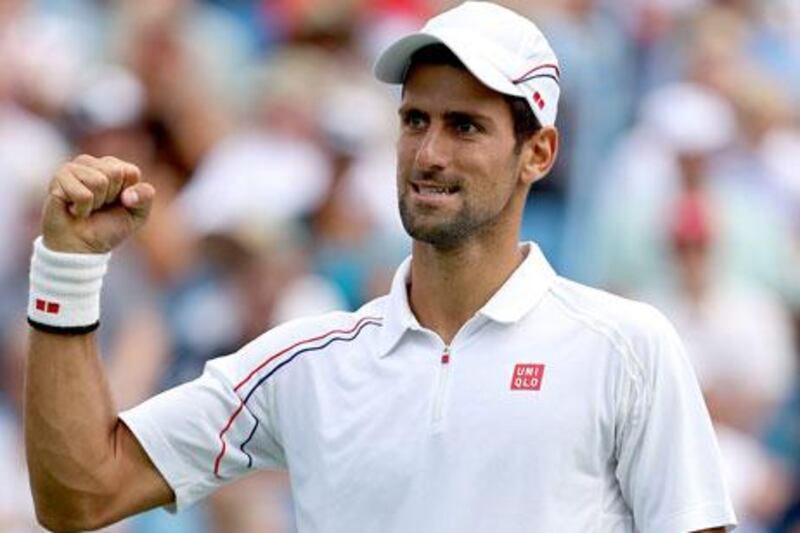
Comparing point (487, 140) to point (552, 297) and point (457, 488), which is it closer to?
point (552, 297)

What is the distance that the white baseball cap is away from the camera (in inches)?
155

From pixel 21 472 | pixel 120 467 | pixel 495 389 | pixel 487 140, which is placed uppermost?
pixel 487 140

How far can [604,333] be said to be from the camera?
154 inches

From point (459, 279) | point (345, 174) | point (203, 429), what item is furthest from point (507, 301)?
point (345, 174)

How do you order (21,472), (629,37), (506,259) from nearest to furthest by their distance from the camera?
(506,259) → (21,472) → (629,37)

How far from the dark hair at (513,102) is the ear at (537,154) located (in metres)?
0.02

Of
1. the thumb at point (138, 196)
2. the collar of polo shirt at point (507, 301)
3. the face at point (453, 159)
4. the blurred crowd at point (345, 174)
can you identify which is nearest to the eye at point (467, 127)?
the face at point (453, 159)

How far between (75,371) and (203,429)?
325mm

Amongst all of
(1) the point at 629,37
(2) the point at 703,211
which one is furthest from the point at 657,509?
(1) the point at 629,37

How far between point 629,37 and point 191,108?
7.18 ft

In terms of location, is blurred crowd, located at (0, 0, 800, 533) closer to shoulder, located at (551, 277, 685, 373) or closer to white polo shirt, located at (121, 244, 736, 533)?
white polo shirt, located at (121, 244, 736, 533)

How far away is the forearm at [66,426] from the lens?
3.95 meters

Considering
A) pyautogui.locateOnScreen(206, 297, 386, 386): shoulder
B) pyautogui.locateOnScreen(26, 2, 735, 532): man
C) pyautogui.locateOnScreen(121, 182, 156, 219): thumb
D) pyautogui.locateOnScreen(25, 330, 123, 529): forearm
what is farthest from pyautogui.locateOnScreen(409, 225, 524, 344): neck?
pyautogui.locateOnScreen(25, 330, 123, 529): forearm

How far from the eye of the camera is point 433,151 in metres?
3.91
